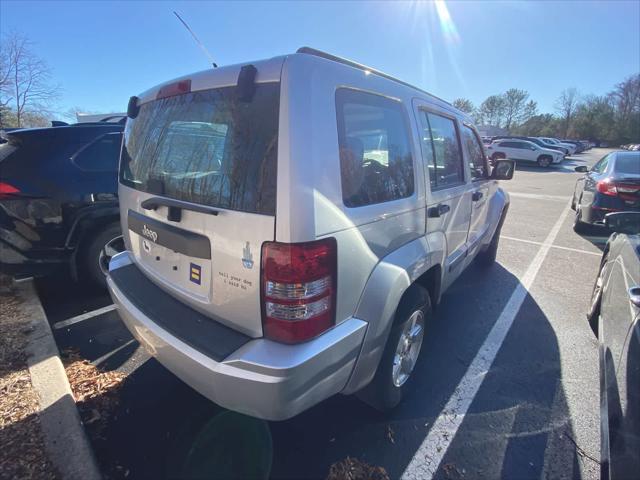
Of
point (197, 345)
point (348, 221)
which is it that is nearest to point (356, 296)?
point (348, 221)

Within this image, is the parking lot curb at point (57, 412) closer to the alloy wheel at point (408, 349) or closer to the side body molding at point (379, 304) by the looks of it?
the side body molding at point (379, 304)

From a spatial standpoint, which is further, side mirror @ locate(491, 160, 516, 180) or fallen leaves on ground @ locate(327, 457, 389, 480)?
side mirror @ locate(491, 160, 516, 180)

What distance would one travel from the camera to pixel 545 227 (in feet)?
24.7

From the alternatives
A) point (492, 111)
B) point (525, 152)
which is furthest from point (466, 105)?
point (525, 152)

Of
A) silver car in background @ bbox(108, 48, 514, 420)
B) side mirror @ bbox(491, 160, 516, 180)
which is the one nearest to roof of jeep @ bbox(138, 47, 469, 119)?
silver car in background @ bbox(108, 48, 514, 420)

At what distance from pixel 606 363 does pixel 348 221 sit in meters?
1.90

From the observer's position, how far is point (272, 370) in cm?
143

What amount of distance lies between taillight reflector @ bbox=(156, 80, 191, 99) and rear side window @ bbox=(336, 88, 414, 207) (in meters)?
0.88

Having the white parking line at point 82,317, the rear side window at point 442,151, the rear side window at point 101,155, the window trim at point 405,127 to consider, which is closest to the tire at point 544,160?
the rear side window at point 442,151

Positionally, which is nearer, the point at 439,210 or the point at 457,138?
the point at 439,210

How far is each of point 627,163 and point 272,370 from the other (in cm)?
788

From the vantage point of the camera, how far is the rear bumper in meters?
1.45

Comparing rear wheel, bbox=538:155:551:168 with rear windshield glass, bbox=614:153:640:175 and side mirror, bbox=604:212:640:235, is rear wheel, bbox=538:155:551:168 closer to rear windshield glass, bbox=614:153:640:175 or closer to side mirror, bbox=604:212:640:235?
rear windshield glass, bbox=614:153:640:175

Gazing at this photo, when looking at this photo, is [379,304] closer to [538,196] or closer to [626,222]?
[626,222]
